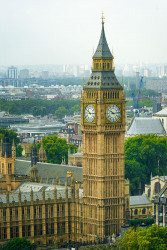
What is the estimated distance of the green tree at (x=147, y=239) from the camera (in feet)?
374

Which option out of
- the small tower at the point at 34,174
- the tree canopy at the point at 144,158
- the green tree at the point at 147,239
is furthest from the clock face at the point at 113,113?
the tree canopy at the point at 144,158

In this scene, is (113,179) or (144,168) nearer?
(113,179)

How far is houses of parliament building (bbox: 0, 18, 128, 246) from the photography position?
424 ft

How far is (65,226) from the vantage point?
438ft

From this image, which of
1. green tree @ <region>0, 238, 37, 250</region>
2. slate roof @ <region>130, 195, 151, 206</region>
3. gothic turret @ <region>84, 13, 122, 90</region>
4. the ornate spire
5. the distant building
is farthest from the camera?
slate roof @ <region>130, 195, 151, 206</region>

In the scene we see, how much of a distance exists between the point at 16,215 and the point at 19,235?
98.9 inches

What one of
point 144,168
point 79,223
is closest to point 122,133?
point 79,223

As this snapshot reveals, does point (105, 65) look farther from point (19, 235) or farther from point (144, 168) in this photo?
point (144, 168)

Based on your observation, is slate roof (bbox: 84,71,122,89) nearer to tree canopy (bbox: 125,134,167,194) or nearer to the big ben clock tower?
the big ben clock tower

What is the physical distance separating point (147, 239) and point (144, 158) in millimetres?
65559

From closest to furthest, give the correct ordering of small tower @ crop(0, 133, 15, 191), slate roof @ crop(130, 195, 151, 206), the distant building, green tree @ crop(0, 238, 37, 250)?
1. green tree @ crop(0, 238, 37, 250)
2. the distant building
3. slate roof @ crop(130, 195, 151, 206)
4. small tower @ crop(0, 133, 15, 191)

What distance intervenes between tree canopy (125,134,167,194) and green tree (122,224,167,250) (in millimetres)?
51137

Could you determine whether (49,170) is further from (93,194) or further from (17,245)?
(17,245)

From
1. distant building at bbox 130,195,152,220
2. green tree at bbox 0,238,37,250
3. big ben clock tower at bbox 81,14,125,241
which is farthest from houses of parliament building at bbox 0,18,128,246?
distant building at bbox 130,195,152,220
